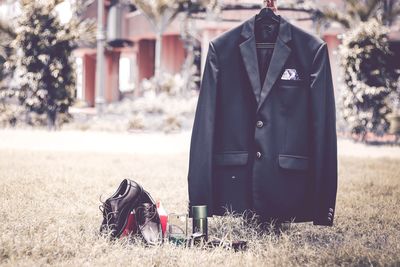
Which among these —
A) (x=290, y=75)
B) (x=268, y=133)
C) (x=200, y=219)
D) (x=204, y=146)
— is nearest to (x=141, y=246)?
(x=200, y=219)

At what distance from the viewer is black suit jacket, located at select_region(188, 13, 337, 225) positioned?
11.3 feet

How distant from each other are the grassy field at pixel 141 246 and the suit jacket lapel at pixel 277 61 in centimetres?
104

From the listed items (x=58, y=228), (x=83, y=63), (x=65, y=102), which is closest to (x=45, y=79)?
(x=65, y=102)

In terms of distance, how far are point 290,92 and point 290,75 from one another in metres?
0.12

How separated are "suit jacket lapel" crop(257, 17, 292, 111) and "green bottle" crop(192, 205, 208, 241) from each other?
2.65 ft

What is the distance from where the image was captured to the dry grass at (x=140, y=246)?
301 centimetres

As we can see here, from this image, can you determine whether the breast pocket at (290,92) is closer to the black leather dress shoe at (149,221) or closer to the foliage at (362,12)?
the black leather dress shoe at (149,221)

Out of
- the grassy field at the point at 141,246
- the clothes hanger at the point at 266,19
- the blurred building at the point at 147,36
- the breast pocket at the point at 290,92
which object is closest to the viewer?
the grassy field at the point at 141,246

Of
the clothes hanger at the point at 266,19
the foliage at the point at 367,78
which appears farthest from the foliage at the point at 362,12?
the clothes hanger at the point at 266,19

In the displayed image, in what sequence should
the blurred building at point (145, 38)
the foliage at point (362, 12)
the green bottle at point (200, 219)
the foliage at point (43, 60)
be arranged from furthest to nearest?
the blurred building at point (145, 38) < the foliage at point (362, 12) < the foliage at point (43, 60) < the green bottle at point (200, 219)

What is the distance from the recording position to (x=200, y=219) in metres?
3.38

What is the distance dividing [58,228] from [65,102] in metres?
9.87

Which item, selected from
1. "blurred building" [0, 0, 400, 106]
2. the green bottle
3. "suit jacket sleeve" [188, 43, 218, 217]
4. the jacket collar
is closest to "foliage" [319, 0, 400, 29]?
"blurred building" [0, 0, 400, 106]

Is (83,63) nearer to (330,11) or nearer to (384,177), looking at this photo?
(330,11)
